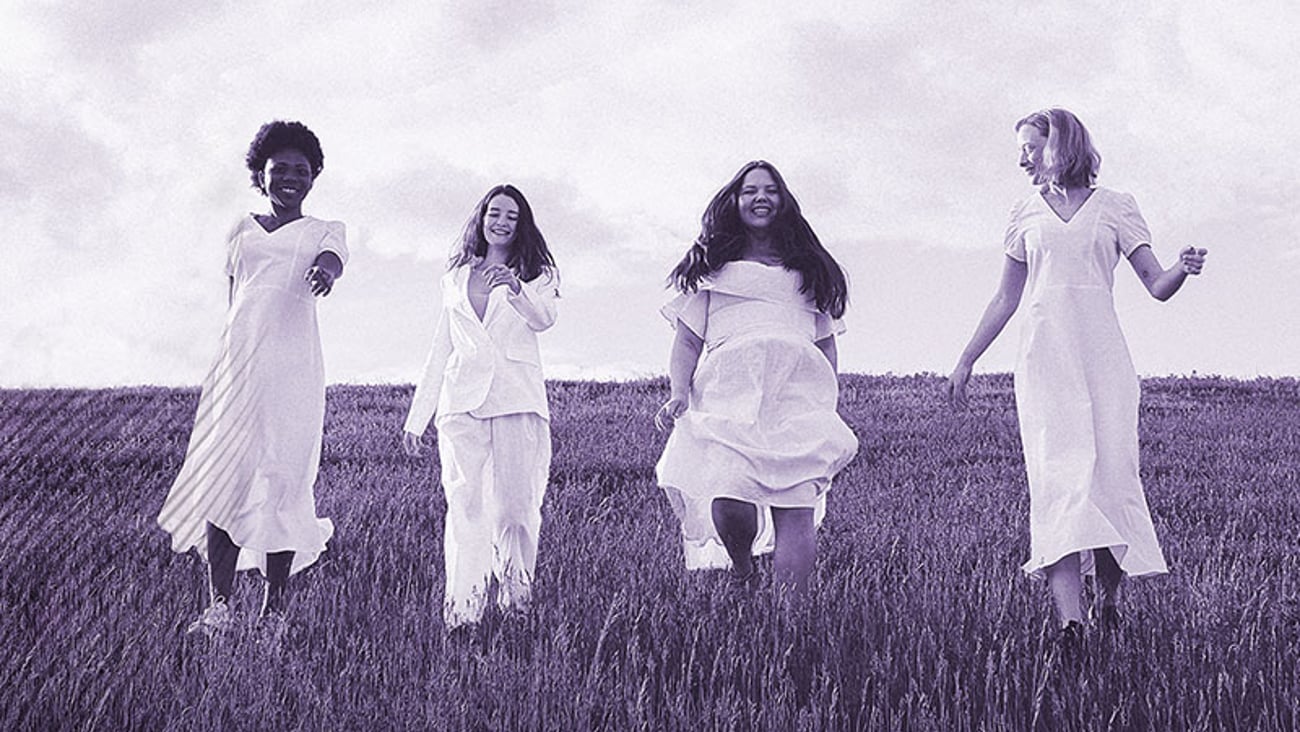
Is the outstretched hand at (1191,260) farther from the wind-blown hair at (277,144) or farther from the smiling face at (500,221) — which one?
the wind-blown hair at (277,144)

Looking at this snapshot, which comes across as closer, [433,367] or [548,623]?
[548,623]

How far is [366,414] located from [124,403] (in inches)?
157

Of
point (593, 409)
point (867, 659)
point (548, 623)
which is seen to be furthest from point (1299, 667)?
point (593, 409)

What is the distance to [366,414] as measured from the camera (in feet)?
50.3

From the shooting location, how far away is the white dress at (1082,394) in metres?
4.82

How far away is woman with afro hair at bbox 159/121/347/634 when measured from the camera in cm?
517

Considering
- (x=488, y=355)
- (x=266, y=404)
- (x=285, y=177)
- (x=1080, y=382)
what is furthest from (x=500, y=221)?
(x=1080, y=382)

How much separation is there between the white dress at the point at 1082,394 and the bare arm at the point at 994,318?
257mm

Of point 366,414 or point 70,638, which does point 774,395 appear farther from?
point 366,414

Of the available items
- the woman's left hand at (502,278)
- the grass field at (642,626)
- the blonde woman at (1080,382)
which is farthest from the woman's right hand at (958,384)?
the woman's left hand at (502,278)

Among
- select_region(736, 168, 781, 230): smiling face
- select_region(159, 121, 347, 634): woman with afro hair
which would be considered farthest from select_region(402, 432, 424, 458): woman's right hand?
select_region(736, 168, 781, 230): smiling face

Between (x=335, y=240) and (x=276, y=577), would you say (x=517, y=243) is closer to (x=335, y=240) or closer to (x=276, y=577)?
(x=335, y=240)

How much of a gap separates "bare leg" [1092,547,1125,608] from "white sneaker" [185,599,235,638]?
3456 millimetres

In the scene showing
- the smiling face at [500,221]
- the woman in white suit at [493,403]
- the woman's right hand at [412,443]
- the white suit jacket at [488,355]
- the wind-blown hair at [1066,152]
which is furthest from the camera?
the smiling face at [500,221]
